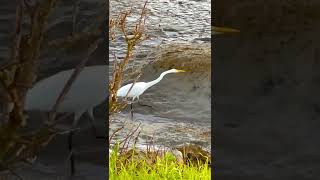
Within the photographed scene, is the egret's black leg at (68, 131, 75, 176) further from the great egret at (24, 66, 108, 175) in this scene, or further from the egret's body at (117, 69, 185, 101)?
the egret's body at (117, 69, 185, 101)

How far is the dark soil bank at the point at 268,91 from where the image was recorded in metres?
2.62

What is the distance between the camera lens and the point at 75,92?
2.46m

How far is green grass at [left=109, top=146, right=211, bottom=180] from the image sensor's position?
3.75 metres

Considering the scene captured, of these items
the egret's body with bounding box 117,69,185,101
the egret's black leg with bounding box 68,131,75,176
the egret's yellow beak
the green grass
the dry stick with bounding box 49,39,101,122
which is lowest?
the green grass

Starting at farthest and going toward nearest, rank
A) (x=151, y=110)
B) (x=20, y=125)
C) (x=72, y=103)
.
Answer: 1. (x=151, y=110)
2. (x=72, y=103)
3. (x=20, y=125)

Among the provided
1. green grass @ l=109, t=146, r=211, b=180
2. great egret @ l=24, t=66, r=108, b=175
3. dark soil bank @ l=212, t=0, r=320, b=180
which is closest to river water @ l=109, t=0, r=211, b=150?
green grass @ l=109, t=146, r=211, b=180

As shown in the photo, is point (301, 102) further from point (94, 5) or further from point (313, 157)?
point (94, 5)

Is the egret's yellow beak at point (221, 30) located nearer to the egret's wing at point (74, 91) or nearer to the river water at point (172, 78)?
the egret's wing at point (74, 91)

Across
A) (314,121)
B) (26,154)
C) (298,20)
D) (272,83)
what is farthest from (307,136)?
(26,154)

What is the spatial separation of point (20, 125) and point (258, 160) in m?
2.09

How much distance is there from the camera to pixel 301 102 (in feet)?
8.59

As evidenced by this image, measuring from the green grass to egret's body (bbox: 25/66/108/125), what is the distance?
1267 millimetres

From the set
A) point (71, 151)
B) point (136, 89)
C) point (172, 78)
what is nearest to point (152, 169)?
point (136, 89)

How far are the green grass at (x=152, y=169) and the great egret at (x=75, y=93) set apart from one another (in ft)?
4.10
